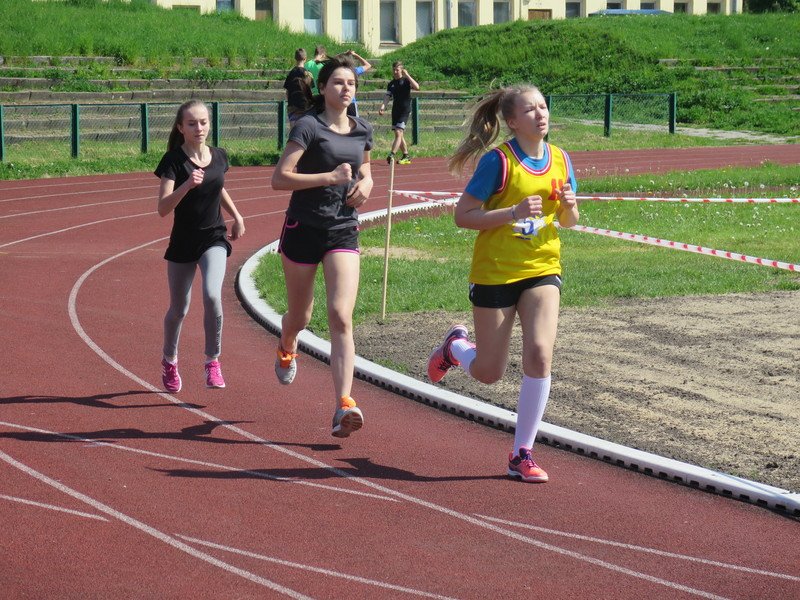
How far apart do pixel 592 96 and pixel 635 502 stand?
32.7 m

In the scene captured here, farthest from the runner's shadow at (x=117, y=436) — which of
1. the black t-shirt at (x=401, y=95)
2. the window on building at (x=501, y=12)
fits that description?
the window on building at (x=501, y=12)

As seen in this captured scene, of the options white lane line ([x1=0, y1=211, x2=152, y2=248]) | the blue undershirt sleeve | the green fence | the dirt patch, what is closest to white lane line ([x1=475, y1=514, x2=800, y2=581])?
the dirt patch

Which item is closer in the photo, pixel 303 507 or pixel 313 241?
pixel 303 507

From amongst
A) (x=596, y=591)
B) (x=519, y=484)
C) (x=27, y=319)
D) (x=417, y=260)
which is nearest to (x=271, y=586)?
(x=596, y=591)

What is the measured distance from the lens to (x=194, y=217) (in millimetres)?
8117

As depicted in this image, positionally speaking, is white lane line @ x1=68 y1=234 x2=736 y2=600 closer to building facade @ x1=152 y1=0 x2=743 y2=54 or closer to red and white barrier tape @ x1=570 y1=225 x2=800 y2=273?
red and white barrier tape @ x1=570 y1=225 x2=800 y2=273

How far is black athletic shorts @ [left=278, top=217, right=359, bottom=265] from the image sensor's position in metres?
7.14

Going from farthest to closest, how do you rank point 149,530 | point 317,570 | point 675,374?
point 675,374 < point 149,530 < point 317,570

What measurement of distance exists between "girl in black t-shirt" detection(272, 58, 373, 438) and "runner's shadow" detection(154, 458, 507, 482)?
11.7 inches

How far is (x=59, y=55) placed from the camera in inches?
1478

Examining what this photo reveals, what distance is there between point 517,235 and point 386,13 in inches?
2083

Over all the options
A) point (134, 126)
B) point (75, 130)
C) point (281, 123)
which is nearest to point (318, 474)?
point (75, 130)

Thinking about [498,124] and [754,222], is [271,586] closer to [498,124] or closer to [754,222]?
[498,124]

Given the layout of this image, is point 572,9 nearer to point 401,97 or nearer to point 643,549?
point 401,97
